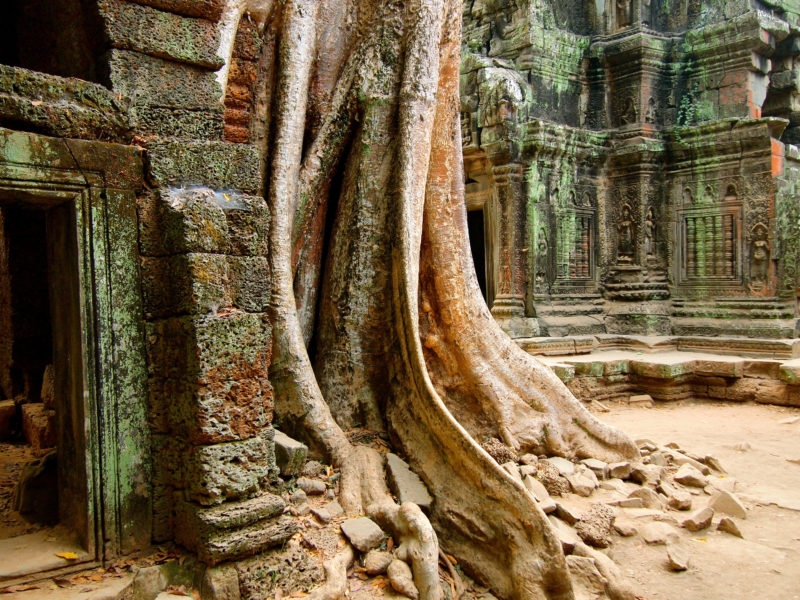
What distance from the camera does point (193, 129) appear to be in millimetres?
2422

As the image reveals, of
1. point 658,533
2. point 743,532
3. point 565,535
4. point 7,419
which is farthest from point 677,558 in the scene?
point 7,419

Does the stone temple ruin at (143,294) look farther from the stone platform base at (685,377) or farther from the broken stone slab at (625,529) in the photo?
the broken stone slab at (625,529)

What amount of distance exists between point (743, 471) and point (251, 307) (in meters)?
3.69

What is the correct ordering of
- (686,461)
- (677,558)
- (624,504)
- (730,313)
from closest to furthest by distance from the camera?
(677,558) < (624,504) < (686,461) < (730,313)

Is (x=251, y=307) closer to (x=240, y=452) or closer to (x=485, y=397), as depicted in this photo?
(x=240, y=452)

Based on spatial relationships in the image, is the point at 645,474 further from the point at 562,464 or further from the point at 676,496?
the point at 562,464

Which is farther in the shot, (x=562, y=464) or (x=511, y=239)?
(x=511, y=239)

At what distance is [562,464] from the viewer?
374 centimetres

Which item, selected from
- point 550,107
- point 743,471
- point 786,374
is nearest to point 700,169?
point 550,107

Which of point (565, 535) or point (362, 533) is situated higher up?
point (362, 533)

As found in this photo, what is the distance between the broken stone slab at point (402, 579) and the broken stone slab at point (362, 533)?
0.44 ft

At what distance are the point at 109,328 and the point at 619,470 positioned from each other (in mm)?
2930

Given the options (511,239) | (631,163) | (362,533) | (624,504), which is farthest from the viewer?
(631,163)

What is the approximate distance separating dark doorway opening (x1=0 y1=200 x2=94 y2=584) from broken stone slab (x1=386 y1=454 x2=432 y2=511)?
1.31 metres
